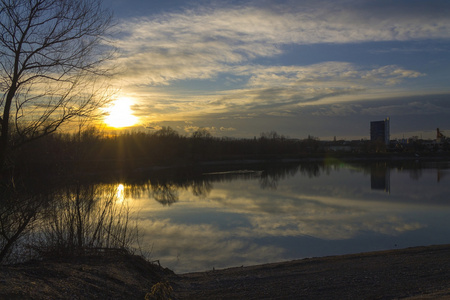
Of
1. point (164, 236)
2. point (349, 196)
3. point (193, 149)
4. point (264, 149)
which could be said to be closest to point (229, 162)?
point (193, 149)

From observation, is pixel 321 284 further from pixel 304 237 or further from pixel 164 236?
pixel 164 236

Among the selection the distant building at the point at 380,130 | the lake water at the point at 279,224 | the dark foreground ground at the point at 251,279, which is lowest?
the lake water at the point at 279,224

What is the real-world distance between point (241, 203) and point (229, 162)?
173ft

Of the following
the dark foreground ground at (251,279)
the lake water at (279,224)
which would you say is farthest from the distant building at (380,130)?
the dark foreground ground at (251,279)

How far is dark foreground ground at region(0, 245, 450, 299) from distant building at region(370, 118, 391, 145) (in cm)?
16935

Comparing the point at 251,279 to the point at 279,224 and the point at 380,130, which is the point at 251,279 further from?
the point at 380,130

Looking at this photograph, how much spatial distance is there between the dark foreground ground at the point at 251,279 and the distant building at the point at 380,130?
169 metres

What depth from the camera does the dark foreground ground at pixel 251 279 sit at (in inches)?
205

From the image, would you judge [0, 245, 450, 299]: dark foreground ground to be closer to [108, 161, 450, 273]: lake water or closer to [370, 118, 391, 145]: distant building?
[108, 161, 450, 273]: lake water

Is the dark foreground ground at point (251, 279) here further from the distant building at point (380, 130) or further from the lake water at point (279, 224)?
the distant building at point (380, 130)

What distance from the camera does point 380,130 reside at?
170 metres

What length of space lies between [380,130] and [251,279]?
17619 centimetres

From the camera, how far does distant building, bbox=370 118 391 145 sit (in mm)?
167500

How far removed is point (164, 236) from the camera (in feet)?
44.1
